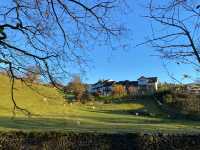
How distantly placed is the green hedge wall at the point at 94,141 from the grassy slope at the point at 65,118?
2.47 ft

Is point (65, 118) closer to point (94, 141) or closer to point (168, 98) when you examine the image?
point (94, 141)

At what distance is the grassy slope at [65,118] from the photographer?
21072 mm

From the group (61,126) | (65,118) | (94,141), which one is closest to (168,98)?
(65,118)

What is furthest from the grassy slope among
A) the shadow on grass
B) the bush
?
the bush

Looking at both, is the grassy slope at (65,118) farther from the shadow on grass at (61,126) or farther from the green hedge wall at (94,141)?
the green hedge wall at (94,141)

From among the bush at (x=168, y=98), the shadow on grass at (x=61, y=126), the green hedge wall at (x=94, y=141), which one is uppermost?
the bush at (x=168, y=98)

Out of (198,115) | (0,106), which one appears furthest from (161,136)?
(198,115)

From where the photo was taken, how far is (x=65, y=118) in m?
37.0

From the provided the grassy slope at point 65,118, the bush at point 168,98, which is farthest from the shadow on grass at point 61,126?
the bush at point 168,98

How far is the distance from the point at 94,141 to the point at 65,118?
67.9ft

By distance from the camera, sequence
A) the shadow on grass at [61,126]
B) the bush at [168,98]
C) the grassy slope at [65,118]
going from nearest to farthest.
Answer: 1. the grassy slope at [65,118]
2. the shadow on grass at [61,126]
3. the bush at [168,98]

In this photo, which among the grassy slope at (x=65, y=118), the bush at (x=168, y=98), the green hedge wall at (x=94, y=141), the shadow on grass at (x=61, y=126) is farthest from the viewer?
the bush at (x=168, y=98)

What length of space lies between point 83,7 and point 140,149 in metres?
6.66

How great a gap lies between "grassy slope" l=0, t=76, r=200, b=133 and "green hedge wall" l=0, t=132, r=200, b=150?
75 cm
